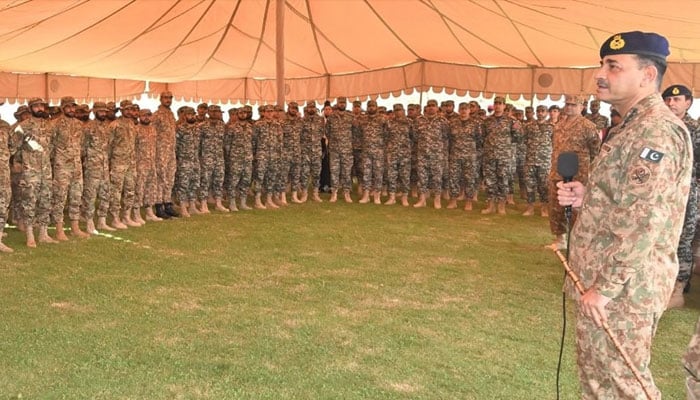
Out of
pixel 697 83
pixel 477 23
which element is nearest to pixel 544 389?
pixel 477 23

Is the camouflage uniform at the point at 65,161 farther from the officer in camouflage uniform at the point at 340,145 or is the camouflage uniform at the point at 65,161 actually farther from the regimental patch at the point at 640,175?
the regimental patch at the point at 640,175

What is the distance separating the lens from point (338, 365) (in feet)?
11.5

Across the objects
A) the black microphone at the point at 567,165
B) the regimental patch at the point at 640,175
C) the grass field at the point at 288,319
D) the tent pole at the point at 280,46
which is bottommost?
the grass field at the point at 288,319

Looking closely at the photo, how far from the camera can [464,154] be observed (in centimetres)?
996

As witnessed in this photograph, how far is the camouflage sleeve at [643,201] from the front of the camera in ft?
6.10

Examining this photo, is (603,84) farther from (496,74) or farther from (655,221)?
(496,74)

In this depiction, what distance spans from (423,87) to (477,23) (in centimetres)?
400

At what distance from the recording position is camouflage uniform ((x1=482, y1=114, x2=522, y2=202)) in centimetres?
942

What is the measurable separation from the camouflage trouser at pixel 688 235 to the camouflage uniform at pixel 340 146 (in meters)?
6.27

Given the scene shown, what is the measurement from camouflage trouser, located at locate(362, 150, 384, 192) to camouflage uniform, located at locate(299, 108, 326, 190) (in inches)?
31.6

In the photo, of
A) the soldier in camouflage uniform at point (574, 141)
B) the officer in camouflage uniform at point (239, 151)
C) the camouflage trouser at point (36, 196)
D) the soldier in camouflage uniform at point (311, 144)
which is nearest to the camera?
the soldier in camouflage uniform at point (574, 141)

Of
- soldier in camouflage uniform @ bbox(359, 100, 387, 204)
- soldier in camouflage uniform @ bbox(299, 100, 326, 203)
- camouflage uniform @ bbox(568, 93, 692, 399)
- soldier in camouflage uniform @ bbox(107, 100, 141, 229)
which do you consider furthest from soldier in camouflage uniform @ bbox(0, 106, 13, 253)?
camouflage uniform @ bbox(568, 93, 692, 399)

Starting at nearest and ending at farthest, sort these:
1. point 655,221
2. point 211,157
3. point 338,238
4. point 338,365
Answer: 1. point 655,221
2. point 338,365
3. point 338,238
4. point 211,157

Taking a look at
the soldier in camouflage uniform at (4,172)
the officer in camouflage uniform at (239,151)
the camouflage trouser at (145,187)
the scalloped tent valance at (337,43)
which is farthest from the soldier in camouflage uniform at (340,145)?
the soldier in camouflage uniform at (4,172)
